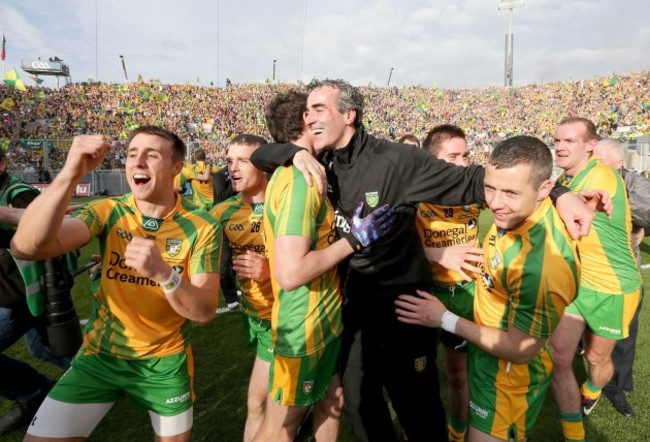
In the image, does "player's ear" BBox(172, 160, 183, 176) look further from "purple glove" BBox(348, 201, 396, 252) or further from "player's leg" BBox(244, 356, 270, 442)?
"player's leg" BBox(244, 356, 270, 442)

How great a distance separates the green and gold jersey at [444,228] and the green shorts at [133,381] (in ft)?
6.72

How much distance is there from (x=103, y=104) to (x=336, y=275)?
35.6m

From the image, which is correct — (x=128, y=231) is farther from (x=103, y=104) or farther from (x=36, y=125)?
(x=103, y=104)

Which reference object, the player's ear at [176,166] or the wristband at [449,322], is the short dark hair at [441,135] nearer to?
the wristband at [449,322]

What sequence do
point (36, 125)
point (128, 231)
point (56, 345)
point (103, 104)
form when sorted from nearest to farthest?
1. point (128, 231)
2. point (56, 345)
3. point (36, 125)
4. point (103, 104)

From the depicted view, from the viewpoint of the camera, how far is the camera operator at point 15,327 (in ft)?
9.78

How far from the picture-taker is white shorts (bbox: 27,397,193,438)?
2092mm

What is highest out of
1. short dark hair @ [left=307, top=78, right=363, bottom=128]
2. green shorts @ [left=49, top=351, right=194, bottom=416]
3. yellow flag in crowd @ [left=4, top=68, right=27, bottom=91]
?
yellow flag in crowd @ [left=4, top=68, right=27, bottom=91]

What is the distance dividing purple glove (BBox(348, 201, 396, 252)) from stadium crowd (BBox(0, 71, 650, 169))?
926 inches

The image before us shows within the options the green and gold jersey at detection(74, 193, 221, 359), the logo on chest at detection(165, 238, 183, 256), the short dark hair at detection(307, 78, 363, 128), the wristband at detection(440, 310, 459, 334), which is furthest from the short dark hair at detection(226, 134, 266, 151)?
the wristband at detection(440, 310, 459, 334)

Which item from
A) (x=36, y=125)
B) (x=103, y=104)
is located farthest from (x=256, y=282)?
(x=103, y=104)

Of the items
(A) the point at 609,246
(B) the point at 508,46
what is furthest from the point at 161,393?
(B) the point at 508,46

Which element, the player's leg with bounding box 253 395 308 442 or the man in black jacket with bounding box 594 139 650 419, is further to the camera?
the man in black jacket with bounding box 594 139 650 419

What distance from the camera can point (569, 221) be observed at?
2191mm
